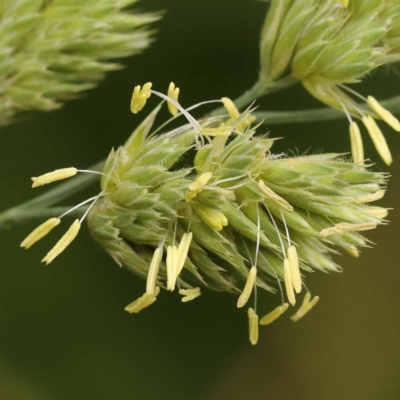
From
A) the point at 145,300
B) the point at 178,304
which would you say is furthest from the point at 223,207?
the point at 178,304

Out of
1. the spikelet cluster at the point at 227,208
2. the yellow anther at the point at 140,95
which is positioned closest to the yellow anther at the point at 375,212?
the spikelet cluster at the point at 227,208

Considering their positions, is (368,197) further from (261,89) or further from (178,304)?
(178,304)

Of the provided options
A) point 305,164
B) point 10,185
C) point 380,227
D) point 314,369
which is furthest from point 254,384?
point 305,164

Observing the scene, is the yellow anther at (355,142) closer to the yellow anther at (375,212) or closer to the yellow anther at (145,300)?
the yellow anther at (375,212)

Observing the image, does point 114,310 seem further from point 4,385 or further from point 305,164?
point 305,164

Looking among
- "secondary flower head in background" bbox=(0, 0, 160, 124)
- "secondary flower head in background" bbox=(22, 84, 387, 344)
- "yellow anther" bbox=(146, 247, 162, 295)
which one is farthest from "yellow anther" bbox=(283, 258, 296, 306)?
"secondary flower head in background" bbox=(0, 0, 160, 124)

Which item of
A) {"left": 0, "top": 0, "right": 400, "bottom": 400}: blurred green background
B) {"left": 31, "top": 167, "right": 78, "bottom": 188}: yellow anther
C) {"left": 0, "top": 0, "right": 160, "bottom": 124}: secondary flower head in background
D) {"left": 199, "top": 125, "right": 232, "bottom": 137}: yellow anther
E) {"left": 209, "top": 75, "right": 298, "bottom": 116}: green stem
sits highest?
{"left": 0, "top": 0, "right": 160, "bottom": 124}: secondary flower head in background

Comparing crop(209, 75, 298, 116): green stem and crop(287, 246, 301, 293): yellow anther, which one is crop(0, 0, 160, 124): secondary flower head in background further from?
crop(287, 246, 301, 293): yellow anther
